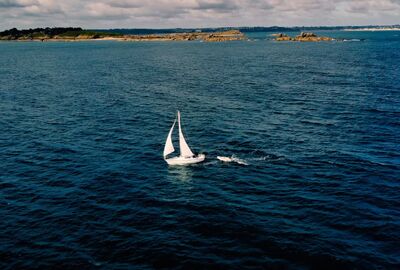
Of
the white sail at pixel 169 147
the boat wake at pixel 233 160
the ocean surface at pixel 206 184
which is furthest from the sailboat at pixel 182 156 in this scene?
the boat wake at pixel 233 160

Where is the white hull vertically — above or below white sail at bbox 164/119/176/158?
below

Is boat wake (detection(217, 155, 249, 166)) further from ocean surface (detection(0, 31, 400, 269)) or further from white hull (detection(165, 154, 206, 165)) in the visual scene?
white hull (detection(165, 154, 206, 165))

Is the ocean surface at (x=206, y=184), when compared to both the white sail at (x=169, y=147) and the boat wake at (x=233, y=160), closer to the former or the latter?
the boat wake at (x=233, y=160)

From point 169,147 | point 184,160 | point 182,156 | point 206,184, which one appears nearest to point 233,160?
point 184,160

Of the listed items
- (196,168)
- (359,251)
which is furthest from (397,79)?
(359,251)

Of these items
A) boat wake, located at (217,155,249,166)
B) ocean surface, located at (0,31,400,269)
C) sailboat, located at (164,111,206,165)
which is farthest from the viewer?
sailboat, located at (164,111,206,165)

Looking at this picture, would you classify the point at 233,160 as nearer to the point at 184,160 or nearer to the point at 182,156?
the point at 184,160

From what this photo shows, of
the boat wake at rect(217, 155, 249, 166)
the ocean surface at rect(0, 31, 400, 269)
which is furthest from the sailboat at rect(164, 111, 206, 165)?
the boat wake at rect(217, 155, 249, 166)

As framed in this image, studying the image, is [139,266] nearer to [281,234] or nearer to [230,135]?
[281,234]
